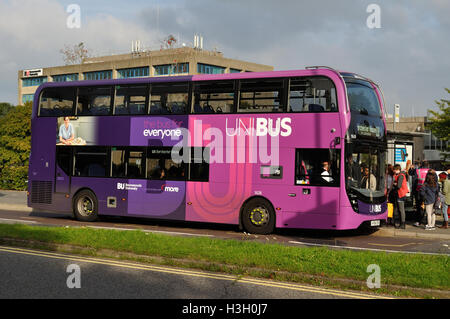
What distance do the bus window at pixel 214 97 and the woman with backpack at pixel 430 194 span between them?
5.86m

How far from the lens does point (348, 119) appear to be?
486 inches

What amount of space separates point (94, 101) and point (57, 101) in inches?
58.8

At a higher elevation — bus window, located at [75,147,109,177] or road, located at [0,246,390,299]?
bus window, located at [75,147,109,177]

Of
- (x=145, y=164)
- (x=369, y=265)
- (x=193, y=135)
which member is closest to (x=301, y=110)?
(x=193, y=135)

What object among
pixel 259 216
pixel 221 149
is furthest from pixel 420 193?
pixel 221 149

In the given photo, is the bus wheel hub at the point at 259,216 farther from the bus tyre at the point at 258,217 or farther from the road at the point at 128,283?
the road at the point at 128,283

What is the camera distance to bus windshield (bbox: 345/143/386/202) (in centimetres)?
1252

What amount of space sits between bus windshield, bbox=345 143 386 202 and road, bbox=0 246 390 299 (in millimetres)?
5767

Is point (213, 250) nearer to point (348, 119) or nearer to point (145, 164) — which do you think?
point (348, 119)

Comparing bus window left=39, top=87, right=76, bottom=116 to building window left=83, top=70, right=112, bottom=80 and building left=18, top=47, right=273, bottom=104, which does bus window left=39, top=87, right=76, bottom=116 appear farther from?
building window left=83, top=70, right=112, bottom=80

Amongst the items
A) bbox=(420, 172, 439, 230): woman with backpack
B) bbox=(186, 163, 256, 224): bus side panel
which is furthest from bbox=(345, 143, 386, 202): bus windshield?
bbox=(186, 163, 256, 224): bus side panel

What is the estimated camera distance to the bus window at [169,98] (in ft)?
46.9

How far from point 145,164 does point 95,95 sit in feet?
8.89
